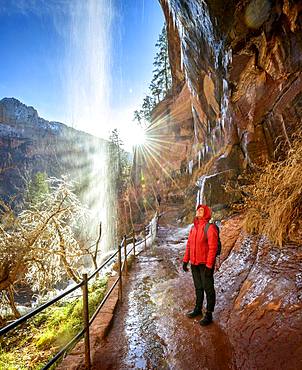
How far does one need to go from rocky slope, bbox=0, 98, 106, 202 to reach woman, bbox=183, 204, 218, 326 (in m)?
57.3

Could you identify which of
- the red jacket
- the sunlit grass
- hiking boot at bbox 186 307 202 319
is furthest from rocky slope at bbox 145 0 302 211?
the sunlit grass

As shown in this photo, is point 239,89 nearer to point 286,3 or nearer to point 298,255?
point 286,3

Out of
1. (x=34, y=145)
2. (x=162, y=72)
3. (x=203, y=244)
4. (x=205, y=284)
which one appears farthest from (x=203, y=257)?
(x=34, y=145)

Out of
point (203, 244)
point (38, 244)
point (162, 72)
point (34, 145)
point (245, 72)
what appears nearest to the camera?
point (203, 244)

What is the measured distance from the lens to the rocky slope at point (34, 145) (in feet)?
206

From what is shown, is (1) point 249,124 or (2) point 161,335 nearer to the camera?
(2) point 161,335

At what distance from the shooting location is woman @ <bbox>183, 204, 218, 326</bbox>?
3.71 m

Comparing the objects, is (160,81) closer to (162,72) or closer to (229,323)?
(162,72)

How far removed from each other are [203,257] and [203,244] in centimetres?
20

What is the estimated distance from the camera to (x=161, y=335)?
12.0ft

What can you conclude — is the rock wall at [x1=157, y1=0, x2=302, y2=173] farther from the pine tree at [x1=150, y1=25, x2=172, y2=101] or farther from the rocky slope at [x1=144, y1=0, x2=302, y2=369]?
the pine tree at [x1=150, y1=25, x2=172, y2=101]

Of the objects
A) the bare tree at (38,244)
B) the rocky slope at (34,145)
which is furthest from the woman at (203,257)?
the rocky slope at (34,145)

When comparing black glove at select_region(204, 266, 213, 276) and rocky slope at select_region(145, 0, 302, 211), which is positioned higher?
rocky slope at select_region(145, 0, 302, 211)

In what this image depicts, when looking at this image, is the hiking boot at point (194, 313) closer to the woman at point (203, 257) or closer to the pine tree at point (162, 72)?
the woman at point (203, 257)
